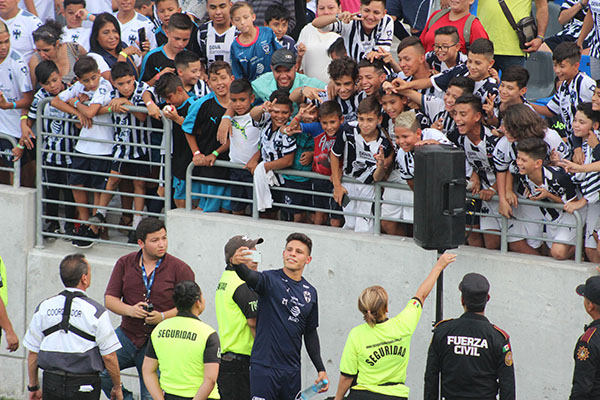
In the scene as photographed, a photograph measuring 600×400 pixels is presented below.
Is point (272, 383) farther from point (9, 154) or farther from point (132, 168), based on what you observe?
point (9, 154)

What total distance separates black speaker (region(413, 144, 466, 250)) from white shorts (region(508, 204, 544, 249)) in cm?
108

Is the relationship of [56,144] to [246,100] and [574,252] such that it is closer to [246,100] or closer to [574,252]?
[246,100]

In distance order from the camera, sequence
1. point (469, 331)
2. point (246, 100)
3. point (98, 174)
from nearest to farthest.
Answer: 1. point (469, 331)
2. point (246, 100)
3. point (98, 174)

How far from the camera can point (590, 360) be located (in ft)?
24.7

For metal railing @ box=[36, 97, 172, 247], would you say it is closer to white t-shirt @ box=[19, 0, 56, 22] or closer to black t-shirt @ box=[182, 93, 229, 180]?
black t-shirt @ box=[182, 93, 229, 180]

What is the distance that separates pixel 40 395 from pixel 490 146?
455 cm

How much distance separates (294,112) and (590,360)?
4.18 metres

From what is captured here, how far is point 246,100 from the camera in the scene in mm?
10617

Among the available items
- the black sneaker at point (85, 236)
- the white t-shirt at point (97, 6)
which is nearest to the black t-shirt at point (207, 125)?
the black sneaker at point (85, 236)

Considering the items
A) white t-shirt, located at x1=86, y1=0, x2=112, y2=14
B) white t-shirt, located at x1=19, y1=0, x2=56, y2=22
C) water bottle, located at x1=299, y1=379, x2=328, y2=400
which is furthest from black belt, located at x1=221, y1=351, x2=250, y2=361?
white t-shirt, located at x1=19, y1=0, x2=56, y2=22

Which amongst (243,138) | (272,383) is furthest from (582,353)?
(243,138)

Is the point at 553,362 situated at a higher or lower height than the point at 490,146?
lower

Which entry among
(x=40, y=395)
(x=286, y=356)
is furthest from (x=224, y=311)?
(x=40, y=395)

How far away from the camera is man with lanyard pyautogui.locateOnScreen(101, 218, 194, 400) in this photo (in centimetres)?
919
